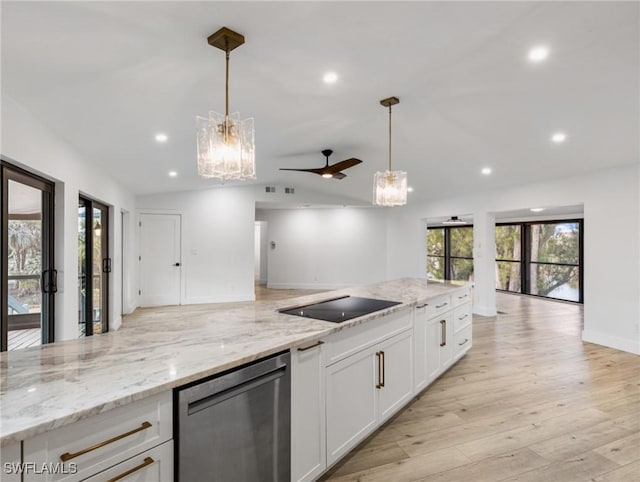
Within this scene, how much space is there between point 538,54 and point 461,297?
2374 millimetres

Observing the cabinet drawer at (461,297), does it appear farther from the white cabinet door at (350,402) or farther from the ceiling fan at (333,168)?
the ceiling fan at (333,168)

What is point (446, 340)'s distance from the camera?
11.1 feet

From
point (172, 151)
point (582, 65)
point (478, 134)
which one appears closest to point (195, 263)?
point (172, 151)

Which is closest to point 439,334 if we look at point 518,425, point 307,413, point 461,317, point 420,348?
point 420,348

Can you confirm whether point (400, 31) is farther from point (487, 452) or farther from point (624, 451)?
point (624, 451)

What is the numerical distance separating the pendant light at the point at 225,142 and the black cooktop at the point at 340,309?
1024mm

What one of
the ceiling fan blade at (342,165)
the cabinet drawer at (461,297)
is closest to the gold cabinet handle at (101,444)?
the cabinet drawer at (461,297)

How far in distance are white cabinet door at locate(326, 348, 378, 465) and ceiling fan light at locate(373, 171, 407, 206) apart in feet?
5.48

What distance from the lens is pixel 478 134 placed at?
4039mm

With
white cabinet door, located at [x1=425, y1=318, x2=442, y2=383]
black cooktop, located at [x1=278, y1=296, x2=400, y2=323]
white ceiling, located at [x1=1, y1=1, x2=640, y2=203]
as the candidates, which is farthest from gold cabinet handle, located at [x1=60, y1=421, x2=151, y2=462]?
white cabinet door, located at [x1=425, y1=318, x2=442, y2=383]

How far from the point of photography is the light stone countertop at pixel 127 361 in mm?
1026

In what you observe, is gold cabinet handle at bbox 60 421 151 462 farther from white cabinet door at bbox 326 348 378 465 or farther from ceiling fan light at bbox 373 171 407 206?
ceiling fan light at bbox 373 171 407 206

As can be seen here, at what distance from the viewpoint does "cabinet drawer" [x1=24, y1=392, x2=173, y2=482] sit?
99cm

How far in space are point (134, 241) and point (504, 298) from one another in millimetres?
8525
